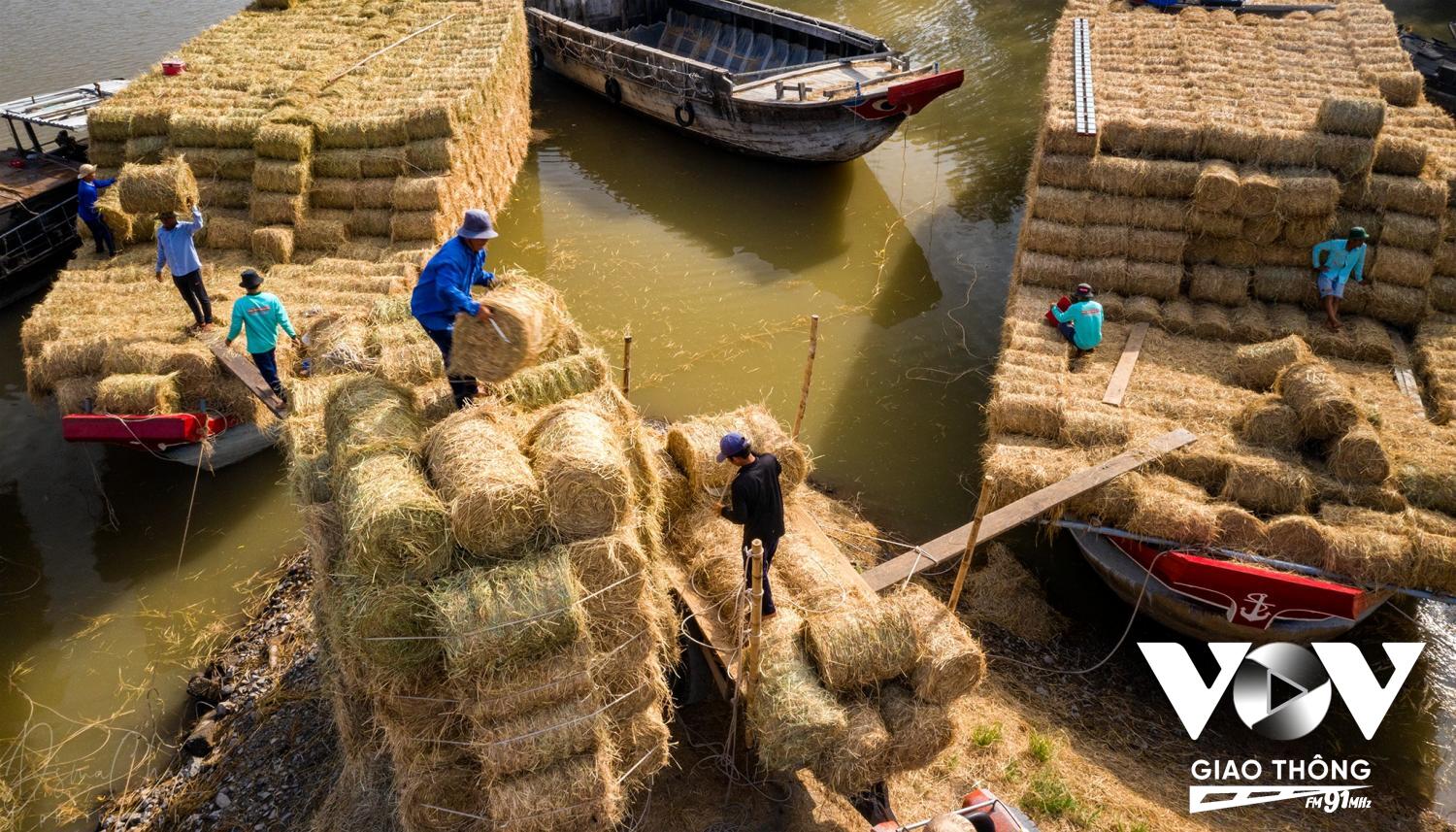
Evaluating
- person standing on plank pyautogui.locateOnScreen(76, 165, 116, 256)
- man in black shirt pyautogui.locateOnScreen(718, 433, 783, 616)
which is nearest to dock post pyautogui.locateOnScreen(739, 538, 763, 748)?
man in black shirt pyautogui.locateOnScreen(718, 433, 783, 616)

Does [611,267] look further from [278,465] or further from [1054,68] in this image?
[1054,68]

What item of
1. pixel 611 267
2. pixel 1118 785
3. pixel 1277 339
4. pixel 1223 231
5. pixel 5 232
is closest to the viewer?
pixel 1118 785

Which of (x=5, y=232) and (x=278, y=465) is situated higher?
(x=5, y=232)

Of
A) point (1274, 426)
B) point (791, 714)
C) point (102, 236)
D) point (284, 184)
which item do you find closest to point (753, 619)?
point (791, 714)

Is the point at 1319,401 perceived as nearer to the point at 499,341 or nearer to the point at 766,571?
the point at 766,571

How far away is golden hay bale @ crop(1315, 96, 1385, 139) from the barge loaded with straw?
3 centimetres

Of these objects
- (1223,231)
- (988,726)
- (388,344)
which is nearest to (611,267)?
(388,344)

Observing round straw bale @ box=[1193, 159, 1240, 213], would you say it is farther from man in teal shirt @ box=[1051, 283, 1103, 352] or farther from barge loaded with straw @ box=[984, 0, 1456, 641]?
man in teal shirt @ box=[1051, 283, 1103, 352]

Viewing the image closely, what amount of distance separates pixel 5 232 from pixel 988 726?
1868 cm

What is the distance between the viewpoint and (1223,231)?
1379cm

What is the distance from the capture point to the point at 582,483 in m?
6.87

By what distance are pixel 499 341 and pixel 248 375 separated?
5907 millimetres

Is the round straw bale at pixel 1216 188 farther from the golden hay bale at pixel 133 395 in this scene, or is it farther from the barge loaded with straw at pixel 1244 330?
the golden hay bale at pixel 133 395

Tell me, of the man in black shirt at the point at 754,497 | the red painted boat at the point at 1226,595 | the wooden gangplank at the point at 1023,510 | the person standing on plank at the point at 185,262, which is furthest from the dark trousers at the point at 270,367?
the red painted boat at the point at 1226,595
